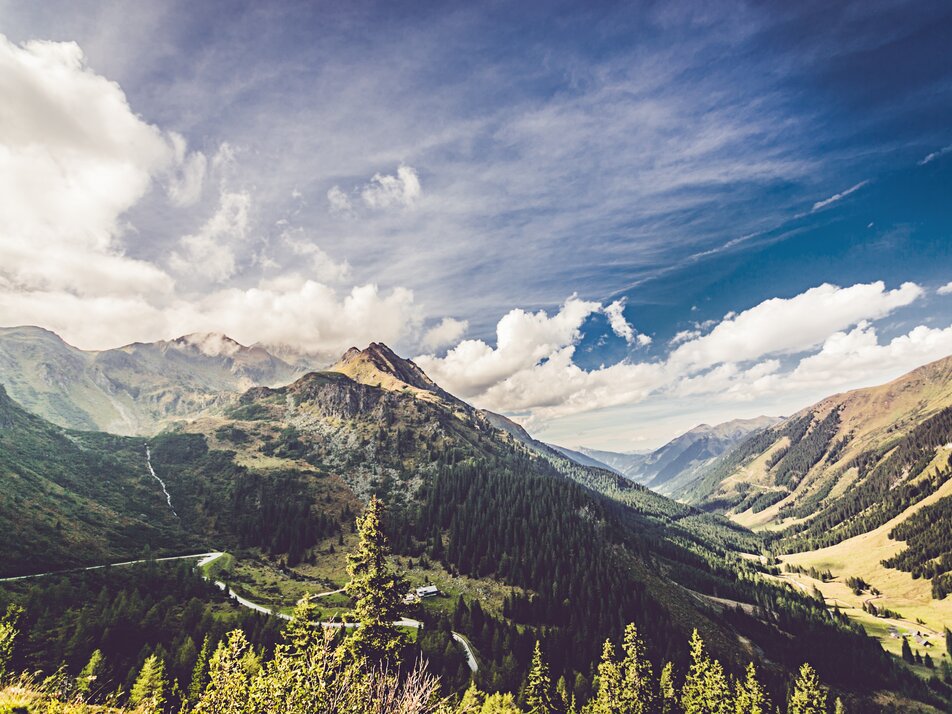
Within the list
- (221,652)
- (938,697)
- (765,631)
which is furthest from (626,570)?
(221,652)

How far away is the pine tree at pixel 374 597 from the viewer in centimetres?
3562

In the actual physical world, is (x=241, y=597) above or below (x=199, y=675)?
below

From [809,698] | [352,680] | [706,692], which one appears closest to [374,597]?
[352,680]

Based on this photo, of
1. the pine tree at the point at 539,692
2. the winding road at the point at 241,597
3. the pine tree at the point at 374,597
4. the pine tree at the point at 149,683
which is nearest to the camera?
the pine tree at the point at 374,597

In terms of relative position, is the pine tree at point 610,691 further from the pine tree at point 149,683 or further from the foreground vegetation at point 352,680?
the pine tree at point 149,683

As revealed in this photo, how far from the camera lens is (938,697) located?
544 feet

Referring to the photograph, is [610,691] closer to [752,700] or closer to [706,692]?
[706,692]

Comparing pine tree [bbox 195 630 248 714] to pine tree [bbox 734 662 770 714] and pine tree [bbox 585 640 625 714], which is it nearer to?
pine tree [bbox 585 640 625 714]

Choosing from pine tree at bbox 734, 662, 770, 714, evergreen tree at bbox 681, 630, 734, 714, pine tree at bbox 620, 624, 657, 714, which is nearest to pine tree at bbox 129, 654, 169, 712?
pine tree at bbox 620, 624, 657, 714

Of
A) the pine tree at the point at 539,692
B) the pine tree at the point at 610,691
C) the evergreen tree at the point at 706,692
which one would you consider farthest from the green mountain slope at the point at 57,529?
the evergreen tree at the point at 706,692

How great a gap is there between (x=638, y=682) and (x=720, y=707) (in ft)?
60.7

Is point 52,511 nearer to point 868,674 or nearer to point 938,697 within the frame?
point 868,674

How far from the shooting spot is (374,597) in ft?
119

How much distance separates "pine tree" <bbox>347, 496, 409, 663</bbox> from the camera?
3562 cm
